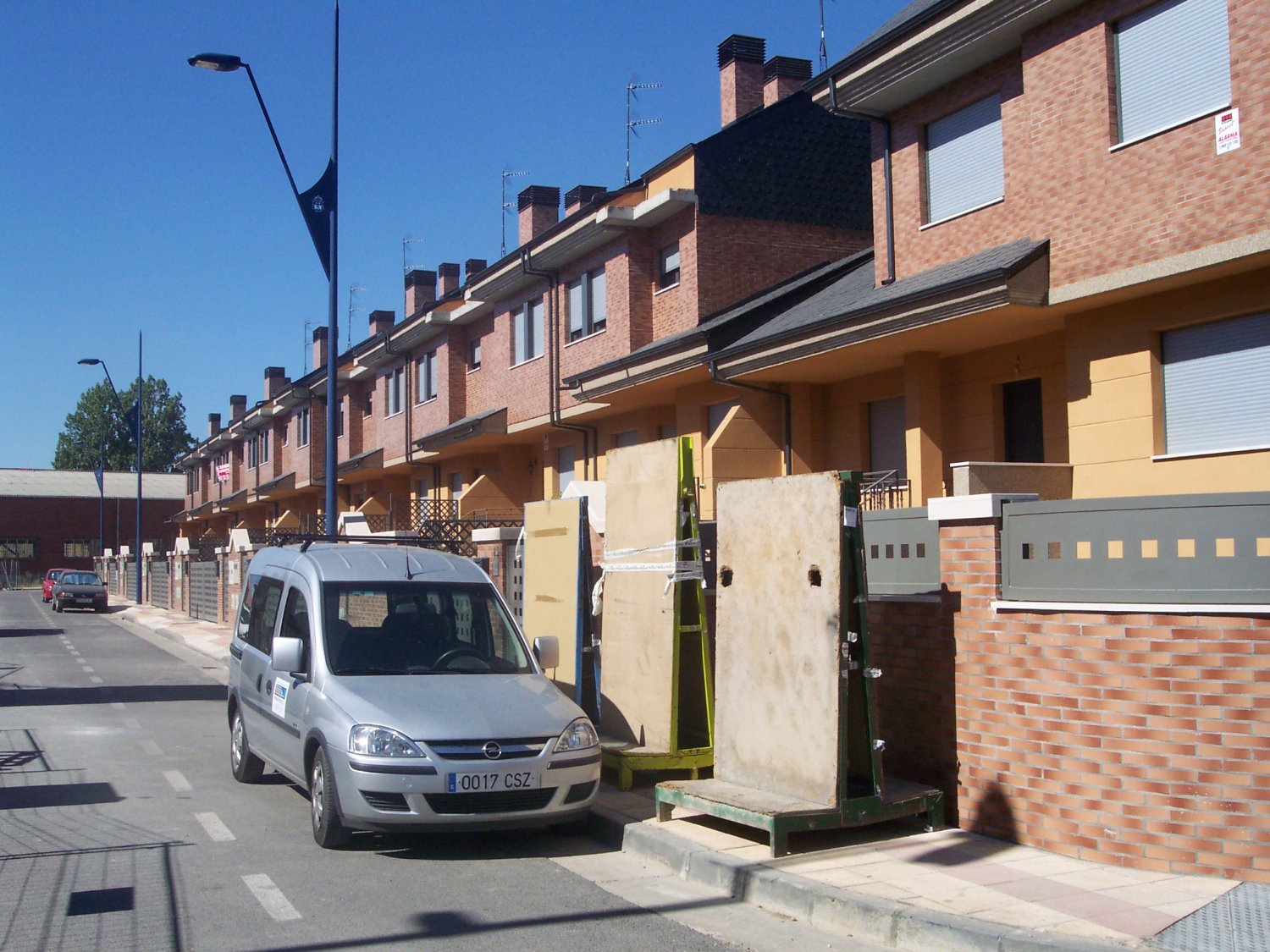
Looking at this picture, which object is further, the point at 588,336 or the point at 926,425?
the point at 588,336

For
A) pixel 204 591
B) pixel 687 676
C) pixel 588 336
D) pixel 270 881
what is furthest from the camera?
pixel 204 591

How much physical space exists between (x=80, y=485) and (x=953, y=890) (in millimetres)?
89508

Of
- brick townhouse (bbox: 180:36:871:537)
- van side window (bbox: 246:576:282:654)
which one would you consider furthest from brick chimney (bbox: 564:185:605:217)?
van side window (bbox: 246:576:282:654)

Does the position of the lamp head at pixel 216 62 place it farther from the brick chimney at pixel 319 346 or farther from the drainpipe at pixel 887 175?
the brick chimney at pixel 319 346

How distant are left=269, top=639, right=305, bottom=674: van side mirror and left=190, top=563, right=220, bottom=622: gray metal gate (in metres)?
26.6

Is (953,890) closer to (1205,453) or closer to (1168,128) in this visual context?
→ (1205,453)

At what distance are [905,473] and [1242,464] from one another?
5.44 m

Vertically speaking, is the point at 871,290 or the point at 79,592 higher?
the point at 871,290

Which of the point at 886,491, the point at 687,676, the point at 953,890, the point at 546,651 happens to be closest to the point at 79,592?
the point at 886,491

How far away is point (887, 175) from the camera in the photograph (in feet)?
49.6

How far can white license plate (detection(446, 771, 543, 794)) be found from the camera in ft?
24.2

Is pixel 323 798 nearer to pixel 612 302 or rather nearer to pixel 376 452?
pixel 612 302

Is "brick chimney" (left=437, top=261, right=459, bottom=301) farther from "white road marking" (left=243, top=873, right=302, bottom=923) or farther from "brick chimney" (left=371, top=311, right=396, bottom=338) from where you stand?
"white road marking" (left=243, top=873, right=302, bottom=923)

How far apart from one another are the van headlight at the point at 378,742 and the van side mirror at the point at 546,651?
1.68 meters
